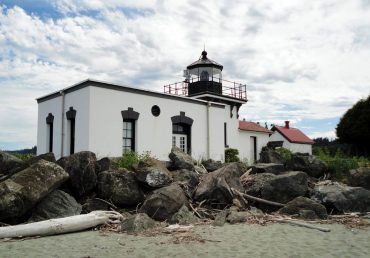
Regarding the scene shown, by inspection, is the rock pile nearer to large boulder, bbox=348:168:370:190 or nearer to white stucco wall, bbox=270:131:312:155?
large boulder, bbox=348:168:370:190

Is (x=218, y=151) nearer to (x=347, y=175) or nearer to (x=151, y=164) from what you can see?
(x=347, y=175)

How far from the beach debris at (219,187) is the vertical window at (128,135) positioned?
6.95 m

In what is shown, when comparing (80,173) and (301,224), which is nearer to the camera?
(301,224)

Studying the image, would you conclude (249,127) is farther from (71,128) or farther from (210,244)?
(210,244)

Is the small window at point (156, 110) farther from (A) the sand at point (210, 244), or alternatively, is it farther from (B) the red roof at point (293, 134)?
(B) the red roof at point (293, 134)

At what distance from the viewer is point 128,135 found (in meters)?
17.9

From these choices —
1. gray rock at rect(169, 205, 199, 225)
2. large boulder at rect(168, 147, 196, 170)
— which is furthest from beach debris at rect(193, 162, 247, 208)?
large boulder at rect(168, 147, 196, 170)

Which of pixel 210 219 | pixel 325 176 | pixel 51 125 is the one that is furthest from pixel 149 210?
pixel 51 125

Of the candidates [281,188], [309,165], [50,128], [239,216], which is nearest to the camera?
[239,216]

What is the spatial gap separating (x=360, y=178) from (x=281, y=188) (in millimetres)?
3461

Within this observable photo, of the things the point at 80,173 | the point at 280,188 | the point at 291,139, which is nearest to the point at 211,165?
the point at 280,188

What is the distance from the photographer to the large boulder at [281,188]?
11203 mm

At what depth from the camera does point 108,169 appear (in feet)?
36.7

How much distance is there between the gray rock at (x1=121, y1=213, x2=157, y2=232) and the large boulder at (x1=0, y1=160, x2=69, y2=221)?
2.04m
